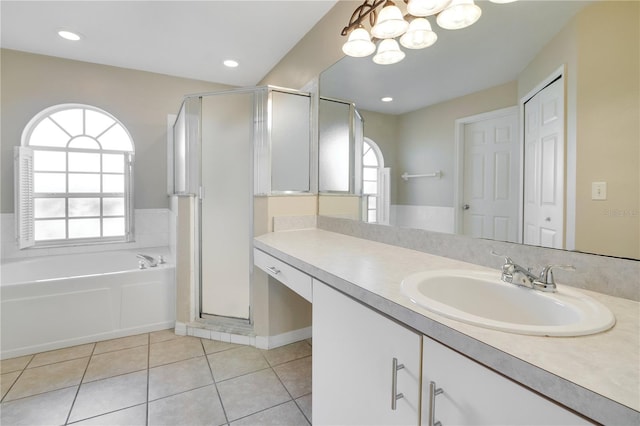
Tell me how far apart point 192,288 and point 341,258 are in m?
1.65

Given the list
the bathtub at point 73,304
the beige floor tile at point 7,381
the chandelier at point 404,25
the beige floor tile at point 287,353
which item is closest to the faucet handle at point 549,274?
the chandelier at point 404,25

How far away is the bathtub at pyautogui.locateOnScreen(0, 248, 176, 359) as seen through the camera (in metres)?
2.15

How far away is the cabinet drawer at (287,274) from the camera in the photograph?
1370 millimetres

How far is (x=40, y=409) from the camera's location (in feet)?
5.36

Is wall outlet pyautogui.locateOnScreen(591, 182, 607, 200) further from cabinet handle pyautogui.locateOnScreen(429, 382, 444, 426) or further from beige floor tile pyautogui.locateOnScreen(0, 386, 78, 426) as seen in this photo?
beige floor tile pyautogui.locateOnScreen(0, 386, 78, 426)

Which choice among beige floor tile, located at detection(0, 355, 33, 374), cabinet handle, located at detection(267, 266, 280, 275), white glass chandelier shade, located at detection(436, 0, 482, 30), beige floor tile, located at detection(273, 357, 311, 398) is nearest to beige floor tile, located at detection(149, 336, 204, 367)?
beige floor tile, located at detection(273, 357, 311, 398)

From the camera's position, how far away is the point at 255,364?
6.87 ft

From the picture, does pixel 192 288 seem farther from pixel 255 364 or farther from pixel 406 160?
pixel 406 160

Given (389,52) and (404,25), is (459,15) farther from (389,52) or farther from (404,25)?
(389,52)

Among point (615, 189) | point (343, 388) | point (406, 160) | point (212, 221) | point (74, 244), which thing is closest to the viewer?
point (615, 189)

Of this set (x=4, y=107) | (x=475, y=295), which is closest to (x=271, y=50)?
(x=4, y=107)

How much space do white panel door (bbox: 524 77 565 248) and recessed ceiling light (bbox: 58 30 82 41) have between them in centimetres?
329

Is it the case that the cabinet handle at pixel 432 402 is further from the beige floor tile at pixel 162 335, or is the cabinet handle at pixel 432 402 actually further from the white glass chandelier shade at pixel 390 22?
A: the beige floor tile at pixel 162 335

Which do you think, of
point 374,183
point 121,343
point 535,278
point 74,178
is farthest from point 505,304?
point 74,178
